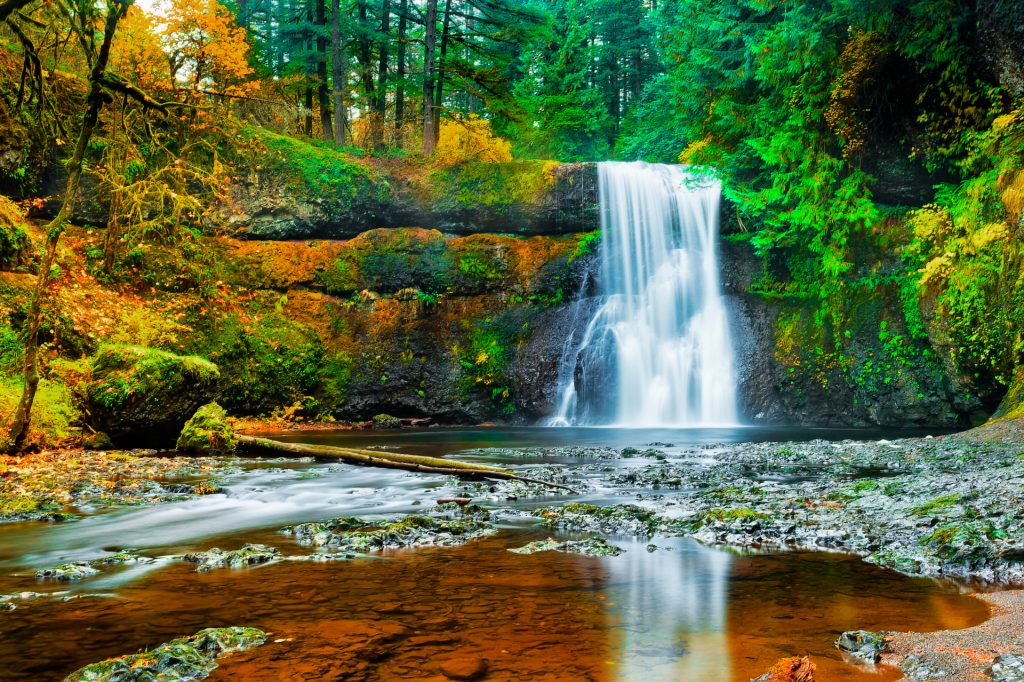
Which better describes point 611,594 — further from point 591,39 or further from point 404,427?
point 591,39

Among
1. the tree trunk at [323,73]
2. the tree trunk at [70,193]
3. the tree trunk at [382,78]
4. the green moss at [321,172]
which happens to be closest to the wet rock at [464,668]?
the tree trunk at [70,193]

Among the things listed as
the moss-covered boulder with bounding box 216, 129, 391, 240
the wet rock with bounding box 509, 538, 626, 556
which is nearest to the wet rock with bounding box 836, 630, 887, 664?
the wet rock with bounding box 509, 538, 626, 556

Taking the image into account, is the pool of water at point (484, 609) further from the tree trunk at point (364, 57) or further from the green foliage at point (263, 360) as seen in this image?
the tree trunk at point (364, 57)

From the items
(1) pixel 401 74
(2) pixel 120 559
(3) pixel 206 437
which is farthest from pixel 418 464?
(1) pixel 401 74

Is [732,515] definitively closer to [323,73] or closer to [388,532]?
[388,532]

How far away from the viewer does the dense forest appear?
12984 mm

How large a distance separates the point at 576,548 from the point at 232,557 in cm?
219

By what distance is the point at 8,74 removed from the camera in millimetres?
8023

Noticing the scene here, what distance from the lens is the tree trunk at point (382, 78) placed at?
885 inches

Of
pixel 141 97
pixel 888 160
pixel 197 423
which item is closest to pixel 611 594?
pixel 141 97

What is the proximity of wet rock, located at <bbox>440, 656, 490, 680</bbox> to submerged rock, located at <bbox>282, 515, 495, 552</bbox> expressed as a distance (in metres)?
1.97

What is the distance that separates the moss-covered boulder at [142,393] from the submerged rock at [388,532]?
6.72 metres

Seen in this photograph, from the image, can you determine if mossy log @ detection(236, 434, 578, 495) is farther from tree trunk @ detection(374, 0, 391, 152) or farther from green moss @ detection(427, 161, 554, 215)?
tree trunk @ detection(374, 0, 391, 152)

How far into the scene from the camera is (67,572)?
4.00 m
